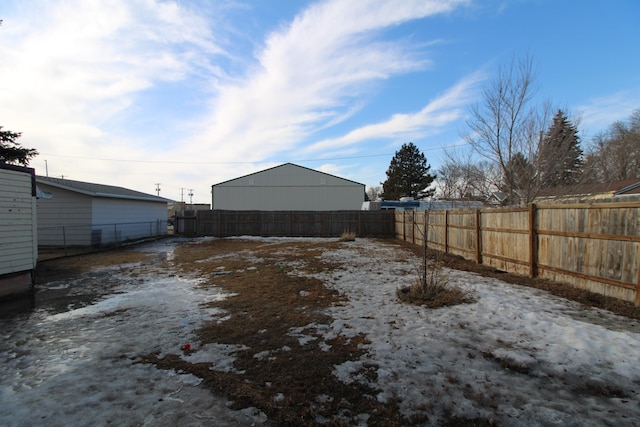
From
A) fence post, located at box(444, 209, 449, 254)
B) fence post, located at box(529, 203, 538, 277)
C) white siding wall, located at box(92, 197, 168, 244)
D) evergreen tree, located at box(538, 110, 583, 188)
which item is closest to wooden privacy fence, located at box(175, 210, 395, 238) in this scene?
white siding wall, located at box(92, 197, 168, 244)

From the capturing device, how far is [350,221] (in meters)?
21.0

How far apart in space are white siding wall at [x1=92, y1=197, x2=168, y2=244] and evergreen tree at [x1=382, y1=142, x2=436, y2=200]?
2708cm

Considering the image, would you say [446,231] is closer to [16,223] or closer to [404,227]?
[404,227]

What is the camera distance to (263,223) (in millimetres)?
21500

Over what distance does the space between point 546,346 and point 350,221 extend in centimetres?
1752

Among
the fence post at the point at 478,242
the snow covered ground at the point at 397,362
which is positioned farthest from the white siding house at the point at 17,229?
the fence post at the point at 478,242

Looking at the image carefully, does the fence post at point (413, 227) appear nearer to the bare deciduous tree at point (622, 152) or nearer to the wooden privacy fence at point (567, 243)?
the wooden privacy fence at point (567, 243)

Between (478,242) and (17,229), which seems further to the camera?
(478,242)

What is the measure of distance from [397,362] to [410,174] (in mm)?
38241

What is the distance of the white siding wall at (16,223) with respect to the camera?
6469 millimetres

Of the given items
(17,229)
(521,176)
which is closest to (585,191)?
(521,176)

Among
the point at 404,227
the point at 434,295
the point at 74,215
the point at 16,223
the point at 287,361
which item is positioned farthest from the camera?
the point at 404,227

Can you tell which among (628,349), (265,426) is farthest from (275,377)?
(628,349)

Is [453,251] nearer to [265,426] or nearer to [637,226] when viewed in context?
[637,226]
